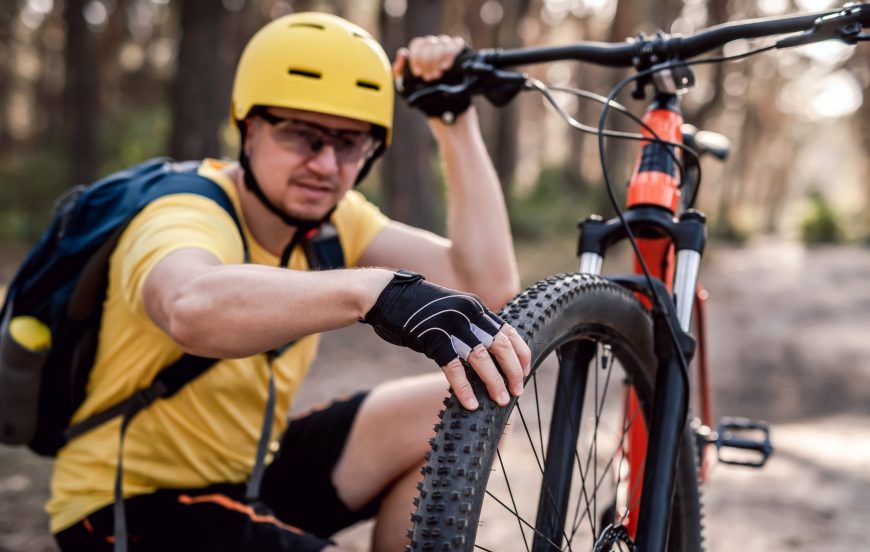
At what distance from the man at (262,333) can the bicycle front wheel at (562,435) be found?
443 millimetres

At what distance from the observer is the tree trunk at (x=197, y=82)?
9.17 m

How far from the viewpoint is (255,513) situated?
6.70ft

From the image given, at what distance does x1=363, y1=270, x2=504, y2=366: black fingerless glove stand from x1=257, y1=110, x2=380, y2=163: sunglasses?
1.04 meters

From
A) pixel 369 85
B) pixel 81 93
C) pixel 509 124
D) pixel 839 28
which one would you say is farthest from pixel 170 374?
pixel 509 124

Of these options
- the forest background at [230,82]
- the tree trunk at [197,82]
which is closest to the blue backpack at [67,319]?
the forest background at [230,82]

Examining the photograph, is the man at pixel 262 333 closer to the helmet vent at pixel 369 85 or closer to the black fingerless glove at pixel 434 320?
the helmet vent at pixel 369 85

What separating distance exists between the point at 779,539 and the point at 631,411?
5.98ft

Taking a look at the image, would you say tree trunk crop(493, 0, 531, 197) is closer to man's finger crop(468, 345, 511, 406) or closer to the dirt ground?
the dirt ground

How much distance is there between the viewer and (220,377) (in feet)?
7.16

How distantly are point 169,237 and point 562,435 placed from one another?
3.13ft

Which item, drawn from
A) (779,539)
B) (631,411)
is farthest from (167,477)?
(779,539)

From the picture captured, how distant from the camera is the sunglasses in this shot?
2.27m

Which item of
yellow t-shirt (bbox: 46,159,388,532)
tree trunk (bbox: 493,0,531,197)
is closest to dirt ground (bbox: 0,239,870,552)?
yellow t-shirt (bbox: 46,159,388,532)

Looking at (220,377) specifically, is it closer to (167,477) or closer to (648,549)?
(167,477)
